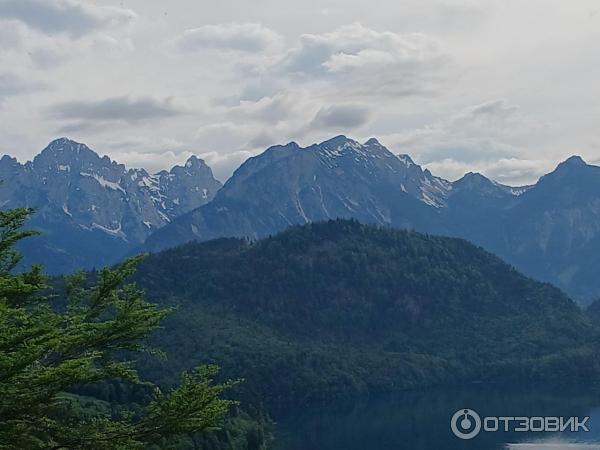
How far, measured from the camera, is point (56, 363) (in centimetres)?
2500

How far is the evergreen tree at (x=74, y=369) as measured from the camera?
2172cm

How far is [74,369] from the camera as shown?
862 inches

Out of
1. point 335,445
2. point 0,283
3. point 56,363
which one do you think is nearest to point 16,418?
point 56,363

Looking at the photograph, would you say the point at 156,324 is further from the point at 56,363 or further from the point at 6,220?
the point at 6,220

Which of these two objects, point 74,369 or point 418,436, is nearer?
point 74,369

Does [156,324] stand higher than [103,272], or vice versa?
[103,272]

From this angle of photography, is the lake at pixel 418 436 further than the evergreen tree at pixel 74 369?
Yes

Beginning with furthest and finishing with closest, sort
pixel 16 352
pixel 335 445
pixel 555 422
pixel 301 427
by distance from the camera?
pixel 301 427 < pixel 555 422 < pixel 335 445 < pixel 16 352

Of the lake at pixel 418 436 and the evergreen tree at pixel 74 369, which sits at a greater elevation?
the evergreen tree at pixel 74 369

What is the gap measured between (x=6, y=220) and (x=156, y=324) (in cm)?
616

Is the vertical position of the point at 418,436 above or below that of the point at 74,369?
below

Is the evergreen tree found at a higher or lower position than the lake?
higher

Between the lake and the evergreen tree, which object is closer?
the evergreen tree

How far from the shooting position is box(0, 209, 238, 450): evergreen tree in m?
21.7
